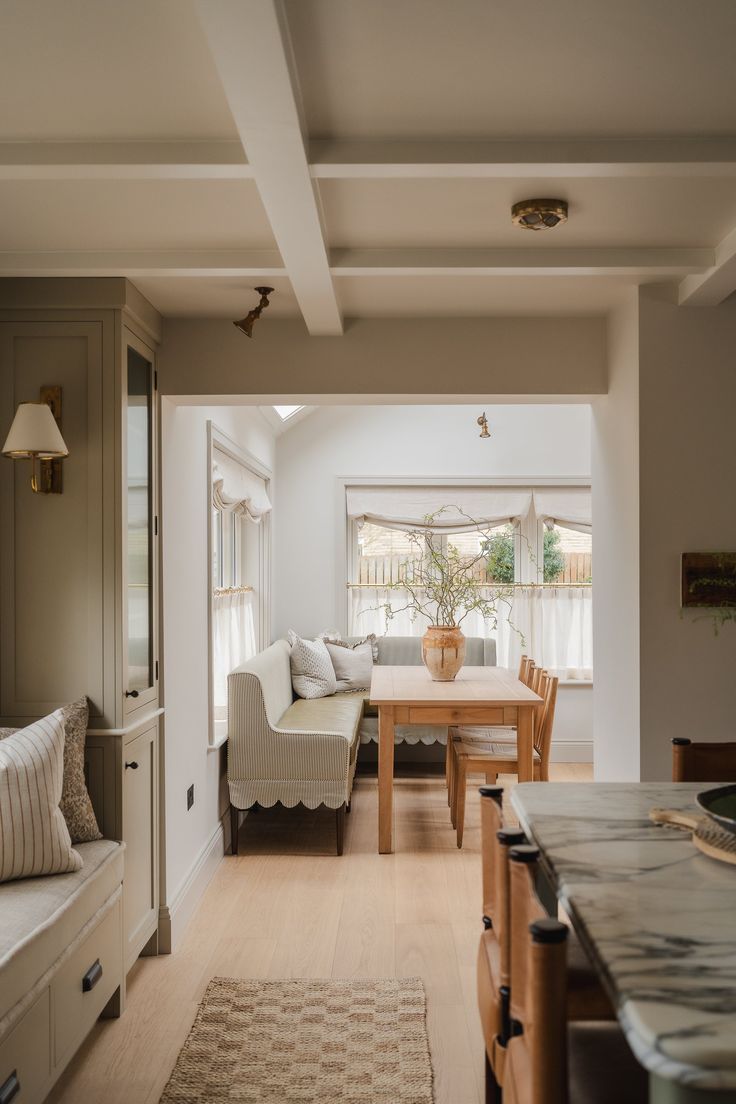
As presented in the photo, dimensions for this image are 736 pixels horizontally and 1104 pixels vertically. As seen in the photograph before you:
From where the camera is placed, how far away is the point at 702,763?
2377 millimetres

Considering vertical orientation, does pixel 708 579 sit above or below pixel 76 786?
above

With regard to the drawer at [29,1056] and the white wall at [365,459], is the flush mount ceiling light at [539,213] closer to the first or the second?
the drawer at [29,1056]

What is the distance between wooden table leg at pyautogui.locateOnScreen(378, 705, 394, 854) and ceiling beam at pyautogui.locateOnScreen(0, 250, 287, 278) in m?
2.49

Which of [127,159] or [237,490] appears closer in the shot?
[127,159]

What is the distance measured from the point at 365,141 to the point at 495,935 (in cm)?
174

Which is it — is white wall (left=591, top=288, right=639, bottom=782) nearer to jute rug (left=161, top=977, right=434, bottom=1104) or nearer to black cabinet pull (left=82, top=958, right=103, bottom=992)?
jute rug (left=161, top=977, right=434, bottom=1104)

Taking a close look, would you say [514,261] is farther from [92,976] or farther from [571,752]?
[571,752]

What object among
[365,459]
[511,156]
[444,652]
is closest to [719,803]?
[511,156]

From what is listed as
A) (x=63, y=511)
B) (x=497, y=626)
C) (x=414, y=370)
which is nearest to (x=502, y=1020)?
(x=63, y=511)

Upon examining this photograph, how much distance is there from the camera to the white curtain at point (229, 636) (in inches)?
193

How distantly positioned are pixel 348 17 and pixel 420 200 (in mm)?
827

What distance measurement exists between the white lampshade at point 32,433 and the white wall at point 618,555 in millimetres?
2008

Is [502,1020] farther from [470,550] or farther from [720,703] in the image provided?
[470,550]

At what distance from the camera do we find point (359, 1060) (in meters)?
2.57
